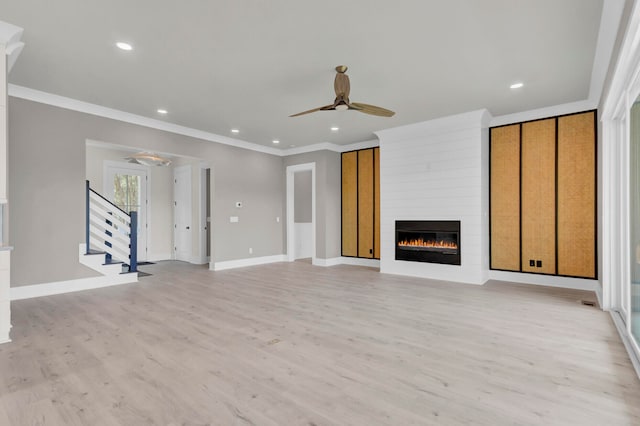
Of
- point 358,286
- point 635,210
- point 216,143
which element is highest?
point 216,143

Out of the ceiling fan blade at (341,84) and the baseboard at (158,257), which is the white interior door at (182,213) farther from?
the ceiling fan blade at (341,84)

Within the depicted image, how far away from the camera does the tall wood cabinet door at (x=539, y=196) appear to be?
211 inches

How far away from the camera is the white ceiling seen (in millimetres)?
2838

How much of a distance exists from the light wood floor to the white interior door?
3936 mm

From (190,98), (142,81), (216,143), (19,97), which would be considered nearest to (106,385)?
(142,81)

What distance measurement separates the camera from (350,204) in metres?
8.08

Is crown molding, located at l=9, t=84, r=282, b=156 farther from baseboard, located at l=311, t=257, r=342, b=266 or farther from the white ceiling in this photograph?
baseboard, located at l=311, t=257, r=342, b=266

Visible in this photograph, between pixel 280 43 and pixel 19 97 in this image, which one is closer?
pixel 280 43

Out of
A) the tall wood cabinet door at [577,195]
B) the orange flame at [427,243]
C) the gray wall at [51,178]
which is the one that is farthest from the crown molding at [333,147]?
the tall wood cabinet door at [577,195]

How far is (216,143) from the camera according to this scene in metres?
7.17

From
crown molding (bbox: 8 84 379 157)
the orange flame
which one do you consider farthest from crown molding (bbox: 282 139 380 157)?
the orange flame

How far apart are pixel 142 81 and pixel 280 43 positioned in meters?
2.10

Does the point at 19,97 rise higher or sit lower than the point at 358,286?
higher

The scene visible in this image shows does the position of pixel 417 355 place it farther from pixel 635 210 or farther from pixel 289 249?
pixel 289 249
